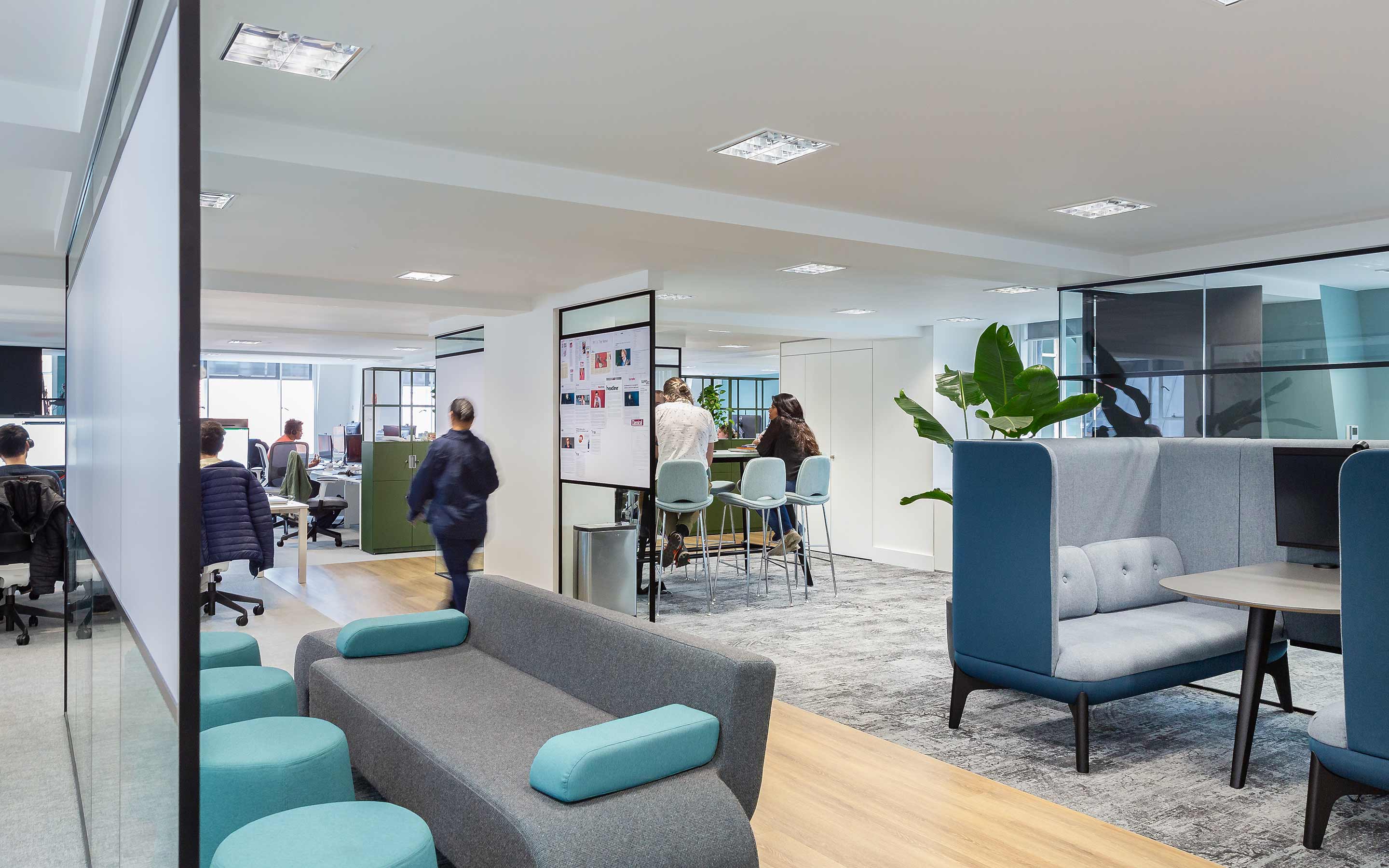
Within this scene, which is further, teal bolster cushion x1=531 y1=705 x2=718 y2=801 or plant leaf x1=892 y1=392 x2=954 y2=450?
plant leaf x1=892 y1=392 x2=954 y2=450

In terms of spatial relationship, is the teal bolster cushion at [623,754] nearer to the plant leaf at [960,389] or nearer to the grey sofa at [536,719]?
the grey sofa at [536,719]

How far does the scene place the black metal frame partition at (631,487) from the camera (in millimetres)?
5633

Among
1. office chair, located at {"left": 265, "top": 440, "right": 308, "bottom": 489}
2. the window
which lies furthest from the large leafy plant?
the window

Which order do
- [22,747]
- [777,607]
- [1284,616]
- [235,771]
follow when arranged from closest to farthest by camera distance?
[235,771] → [22,747] → [1284,616] → [777,607]

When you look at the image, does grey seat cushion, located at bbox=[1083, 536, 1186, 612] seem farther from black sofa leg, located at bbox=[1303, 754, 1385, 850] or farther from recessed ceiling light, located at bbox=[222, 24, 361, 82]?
recessed ceiling light, located at bbox=[222, 24, 361, 82]

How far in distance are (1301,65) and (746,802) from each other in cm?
295

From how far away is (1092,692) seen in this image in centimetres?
344

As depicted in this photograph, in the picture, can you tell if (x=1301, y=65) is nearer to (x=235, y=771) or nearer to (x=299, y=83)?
(x=299, y=83)

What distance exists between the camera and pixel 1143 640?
359 cm

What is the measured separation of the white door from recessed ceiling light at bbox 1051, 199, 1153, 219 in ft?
15.0

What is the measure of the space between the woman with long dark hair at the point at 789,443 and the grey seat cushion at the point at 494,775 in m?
4.68

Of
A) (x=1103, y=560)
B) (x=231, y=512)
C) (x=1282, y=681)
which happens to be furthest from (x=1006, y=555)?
(x=231, y=512)

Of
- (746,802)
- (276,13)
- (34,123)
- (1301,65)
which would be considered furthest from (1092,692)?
(34,123)

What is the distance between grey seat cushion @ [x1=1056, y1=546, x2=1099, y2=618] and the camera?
3.97 m
